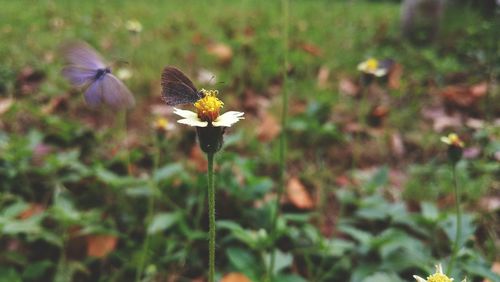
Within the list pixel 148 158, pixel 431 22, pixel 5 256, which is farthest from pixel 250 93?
pixel 431 22

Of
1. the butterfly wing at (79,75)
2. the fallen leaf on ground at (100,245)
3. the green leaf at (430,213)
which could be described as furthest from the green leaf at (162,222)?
the green leaf at (430,213)

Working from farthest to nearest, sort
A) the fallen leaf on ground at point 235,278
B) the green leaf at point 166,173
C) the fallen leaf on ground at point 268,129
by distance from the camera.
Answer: the fallen leaf on ground at point 268,129
the green leaf at point 166,173
the fallen leaf on ground at point 235,278

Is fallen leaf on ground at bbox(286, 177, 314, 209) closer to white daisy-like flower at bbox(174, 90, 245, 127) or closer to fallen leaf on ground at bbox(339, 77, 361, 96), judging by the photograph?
white daisy-like flower at bbox(174, 90, 245, 127)

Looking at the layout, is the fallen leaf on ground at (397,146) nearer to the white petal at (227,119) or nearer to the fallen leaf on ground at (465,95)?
the fallen leaf on ground at (465,95)

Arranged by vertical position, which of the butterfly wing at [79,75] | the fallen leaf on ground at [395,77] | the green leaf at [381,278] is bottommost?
the green leaf at [381,278]

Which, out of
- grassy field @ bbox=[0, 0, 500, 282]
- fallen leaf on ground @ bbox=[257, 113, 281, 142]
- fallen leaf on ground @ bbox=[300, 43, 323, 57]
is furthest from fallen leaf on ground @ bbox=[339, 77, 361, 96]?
fallen leaf on ground @ bbox=[257, 113, 281, 142]

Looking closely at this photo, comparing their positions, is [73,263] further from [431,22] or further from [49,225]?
[431,22]

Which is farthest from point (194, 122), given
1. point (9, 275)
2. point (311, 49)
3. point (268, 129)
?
point (311, 49)
